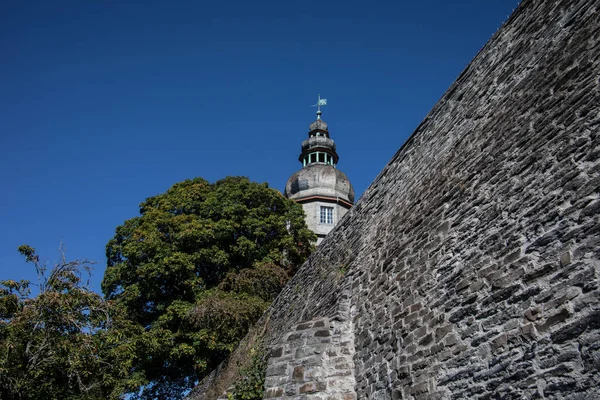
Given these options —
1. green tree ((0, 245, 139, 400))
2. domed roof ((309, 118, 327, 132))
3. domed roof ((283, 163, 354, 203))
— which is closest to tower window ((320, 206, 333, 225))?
domed roof ((283, 163, 354, 203))

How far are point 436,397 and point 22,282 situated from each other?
8114 millimetres

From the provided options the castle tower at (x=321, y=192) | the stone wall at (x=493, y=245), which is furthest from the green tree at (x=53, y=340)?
the castle tower at (x=321, y=192)

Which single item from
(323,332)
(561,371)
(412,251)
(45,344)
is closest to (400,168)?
(412,251)

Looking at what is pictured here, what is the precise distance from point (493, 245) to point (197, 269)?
558 inches

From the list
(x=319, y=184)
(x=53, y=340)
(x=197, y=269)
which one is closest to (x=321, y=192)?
(x=319, y=184)

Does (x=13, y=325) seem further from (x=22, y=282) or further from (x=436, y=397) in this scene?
(x=436, y=397)

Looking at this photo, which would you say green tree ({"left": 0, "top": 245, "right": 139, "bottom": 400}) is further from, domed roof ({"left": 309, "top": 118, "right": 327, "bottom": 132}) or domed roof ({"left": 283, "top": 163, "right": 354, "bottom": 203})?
domed roof ({"left": 309, "top": 118, "right": 327, "bottom": 132})

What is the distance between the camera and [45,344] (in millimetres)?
9492

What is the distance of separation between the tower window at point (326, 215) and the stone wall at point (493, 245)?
76.4 feet

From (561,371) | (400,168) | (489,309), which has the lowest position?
(561,371)

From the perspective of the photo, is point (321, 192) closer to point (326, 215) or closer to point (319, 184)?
point (319, 184)

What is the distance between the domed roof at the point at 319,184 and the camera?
32281 mm

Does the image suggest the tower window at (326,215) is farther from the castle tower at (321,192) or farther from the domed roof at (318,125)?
the domed roof at (318,125)

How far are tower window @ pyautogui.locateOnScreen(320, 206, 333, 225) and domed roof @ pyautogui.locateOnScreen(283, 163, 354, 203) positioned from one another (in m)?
0.81
